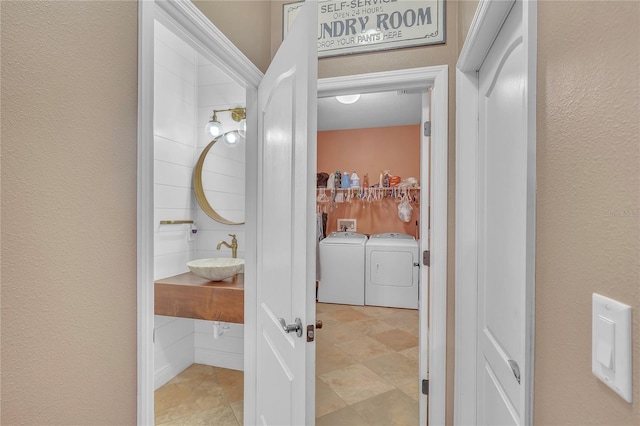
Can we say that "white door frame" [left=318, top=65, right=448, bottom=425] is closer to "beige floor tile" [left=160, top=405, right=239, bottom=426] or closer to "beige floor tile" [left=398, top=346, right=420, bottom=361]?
"beige floor tile" [left=160, top=405, right=239, bottom=426]

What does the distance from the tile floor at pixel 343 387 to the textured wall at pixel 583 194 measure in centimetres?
165

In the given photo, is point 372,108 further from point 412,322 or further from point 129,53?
point 129,53

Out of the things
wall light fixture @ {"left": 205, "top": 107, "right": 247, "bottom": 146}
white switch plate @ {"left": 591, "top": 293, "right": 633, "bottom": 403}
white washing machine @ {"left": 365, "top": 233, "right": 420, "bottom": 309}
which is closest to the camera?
white switch plate @ {"left": 591, "top": 293, "right": 633, "bottom": 403}

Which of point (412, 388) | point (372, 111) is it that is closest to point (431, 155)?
point (412, 388)

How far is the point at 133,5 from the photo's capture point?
2.79ft

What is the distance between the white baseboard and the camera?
2361 millimetres

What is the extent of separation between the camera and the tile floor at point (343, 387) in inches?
75.8

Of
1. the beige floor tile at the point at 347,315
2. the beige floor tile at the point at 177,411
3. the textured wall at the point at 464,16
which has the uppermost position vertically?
the textured wall at the point at 464,16

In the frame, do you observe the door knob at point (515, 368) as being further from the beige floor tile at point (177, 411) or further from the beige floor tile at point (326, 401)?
the beige floor tile at point (177, 411)

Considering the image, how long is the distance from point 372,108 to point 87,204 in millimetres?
3788

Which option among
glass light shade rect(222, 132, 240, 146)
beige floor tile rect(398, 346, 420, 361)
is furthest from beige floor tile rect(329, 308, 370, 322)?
glass light shade rect(222, 132, 240, 146)

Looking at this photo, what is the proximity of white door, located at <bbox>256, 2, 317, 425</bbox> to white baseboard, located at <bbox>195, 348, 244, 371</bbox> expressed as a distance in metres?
0.76

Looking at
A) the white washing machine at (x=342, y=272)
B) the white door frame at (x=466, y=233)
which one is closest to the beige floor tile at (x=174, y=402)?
the white door frame at (x=466, y=233)

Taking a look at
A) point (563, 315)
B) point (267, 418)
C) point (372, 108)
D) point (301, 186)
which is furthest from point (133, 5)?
point (372, 108)
